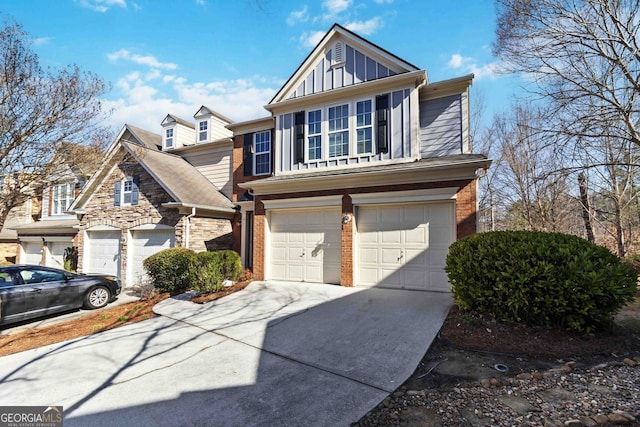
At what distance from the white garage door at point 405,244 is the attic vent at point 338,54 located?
19.0ft

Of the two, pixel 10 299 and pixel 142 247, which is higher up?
pixel 142 247

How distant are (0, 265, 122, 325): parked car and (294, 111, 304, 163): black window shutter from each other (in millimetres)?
7739

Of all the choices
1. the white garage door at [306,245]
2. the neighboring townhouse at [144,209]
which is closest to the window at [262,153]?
the neighboring townhouse at [144,209]

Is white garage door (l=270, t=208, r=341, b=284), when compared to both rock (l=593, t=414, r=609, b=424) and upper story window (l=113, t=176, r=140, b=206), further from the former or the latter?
rock (l=593, t=414, r=609, b=424)

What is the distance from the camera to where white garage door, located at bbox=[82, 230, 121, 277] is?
44.0ft

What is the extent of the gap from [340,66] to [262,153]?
525 cm

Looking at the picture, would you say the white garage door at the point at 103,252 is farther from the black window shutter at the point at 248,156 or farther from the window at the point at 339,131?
the window at the point at 339,131

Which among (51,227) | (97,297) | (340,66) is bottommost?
(97,297)

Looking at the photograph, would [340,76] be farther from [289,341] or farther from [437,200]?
[289,341]


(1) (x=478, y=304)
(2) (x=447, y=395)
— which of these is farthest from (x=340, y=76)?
(2) (x=447, y=395)

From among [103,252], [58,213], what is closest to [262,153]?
[103,252]

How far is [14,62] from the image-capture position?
10.6 meters

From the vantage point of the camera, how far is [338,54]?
11.4 meters

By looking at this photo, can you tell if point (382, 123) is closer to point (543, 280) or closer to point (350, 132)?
point (350, 132)
